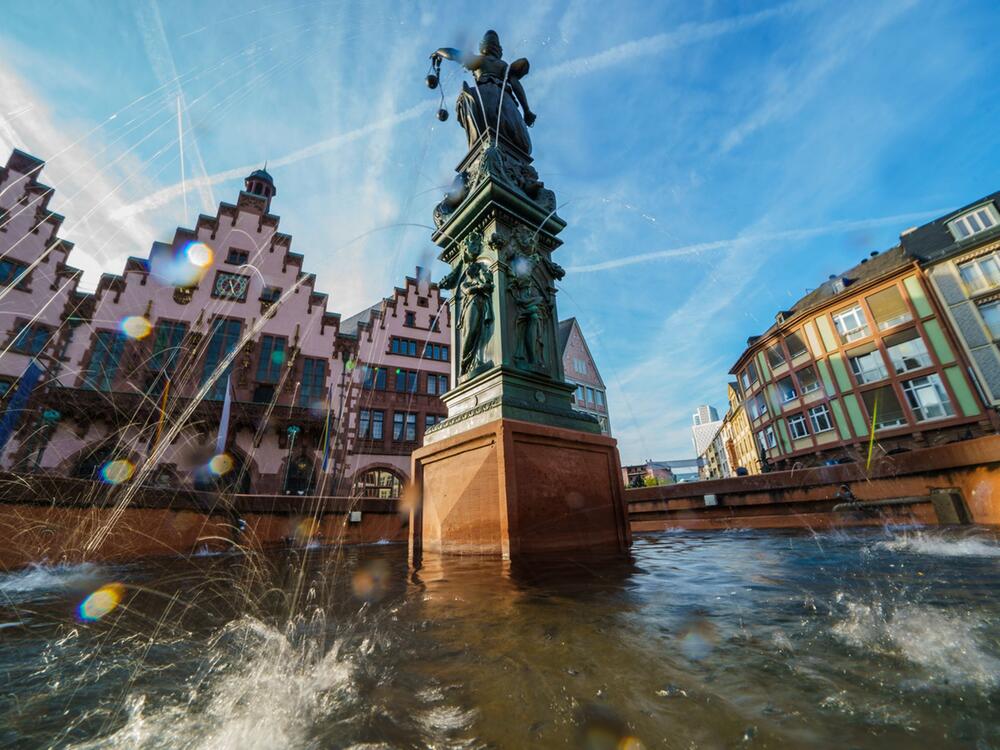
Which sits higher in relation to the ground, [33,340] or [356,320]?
[356,320]

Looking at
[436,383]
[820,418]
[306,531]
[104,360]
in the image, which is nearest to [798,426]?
[820,418]

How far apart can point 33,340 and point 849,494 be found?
29.6 meters

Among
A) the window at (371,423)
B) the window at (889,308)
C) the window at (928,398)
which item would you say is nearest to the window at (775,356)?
the window at (889,308)

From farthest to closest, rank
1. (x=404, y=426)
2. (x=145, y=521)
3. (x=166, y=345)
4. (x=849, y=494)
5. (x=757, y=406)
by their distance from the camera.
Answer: (x=757, y=406) → (x=404, y=426) → (x=166, y=345) → (x=145, y=521) → (x=849, y=494)

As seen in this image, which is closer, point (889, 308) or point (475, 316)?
point (475, 316)

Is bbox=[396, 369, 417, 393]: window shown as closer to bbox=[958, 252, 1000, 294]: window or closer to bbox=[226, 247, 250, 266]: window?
bbox=[226, 247, 250, 266]: window

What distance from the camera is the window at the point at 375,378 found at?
23.7m

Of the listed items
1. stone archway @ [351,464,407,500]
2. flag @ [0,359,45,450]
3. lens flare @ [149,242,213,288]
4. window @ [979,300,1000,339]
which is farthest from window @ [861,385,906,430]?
flag @ [0,359,45,450]

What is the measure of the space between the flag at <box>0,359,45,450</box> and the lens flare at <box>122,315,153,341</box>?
3.53 meters

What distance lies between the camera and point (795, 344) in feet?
96.1

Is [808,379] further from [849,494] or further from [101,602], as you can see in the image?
[101,602]

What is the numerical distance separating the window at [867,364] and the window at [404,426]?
27903 millimetres

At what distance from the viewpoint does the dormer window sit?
22.4 m

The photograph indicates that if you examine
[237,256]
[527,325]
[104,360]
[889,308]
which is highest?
[237,256]
